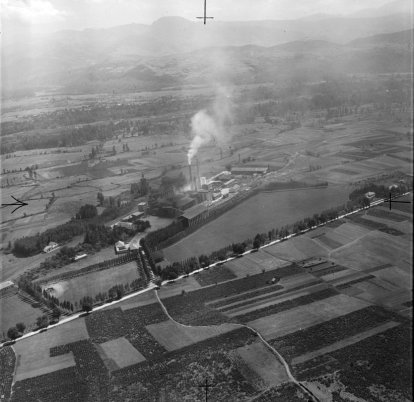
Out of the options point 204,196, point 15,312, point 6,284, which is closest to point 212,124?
point 204,196

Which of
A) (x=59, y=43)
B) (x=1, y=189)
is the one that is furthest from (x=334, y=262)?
(x=59, y=43)

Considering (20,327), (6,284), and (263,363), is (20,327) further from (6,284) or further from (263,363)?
(263,363)

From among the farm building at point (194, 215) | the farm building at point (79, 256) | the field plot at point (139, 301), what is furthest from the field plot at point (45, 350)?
the farm building at point (194, 215)

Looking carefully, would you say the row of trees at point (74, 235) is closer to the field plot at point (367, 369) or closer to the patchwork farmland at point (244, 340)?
the patchwork farmland at point (244, 340)

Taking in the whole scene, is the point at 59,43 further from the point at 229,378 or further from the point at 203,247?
the point at 229,378

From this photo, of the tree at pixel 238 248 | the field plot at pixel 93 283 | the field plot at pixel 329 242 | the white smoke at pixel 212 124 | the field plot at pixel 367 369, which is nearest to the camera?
the field plot at pixel 367 369

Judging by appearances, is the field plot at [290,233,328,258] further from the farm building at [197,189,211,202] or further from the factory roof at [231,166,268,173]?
the factory roof at [231,166,268,173]

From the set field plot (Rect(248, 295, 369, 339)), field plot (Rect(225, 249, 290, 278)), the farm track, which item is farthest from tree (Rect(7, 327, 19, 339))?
field plot (Rect(225, 249, 290, 278))
